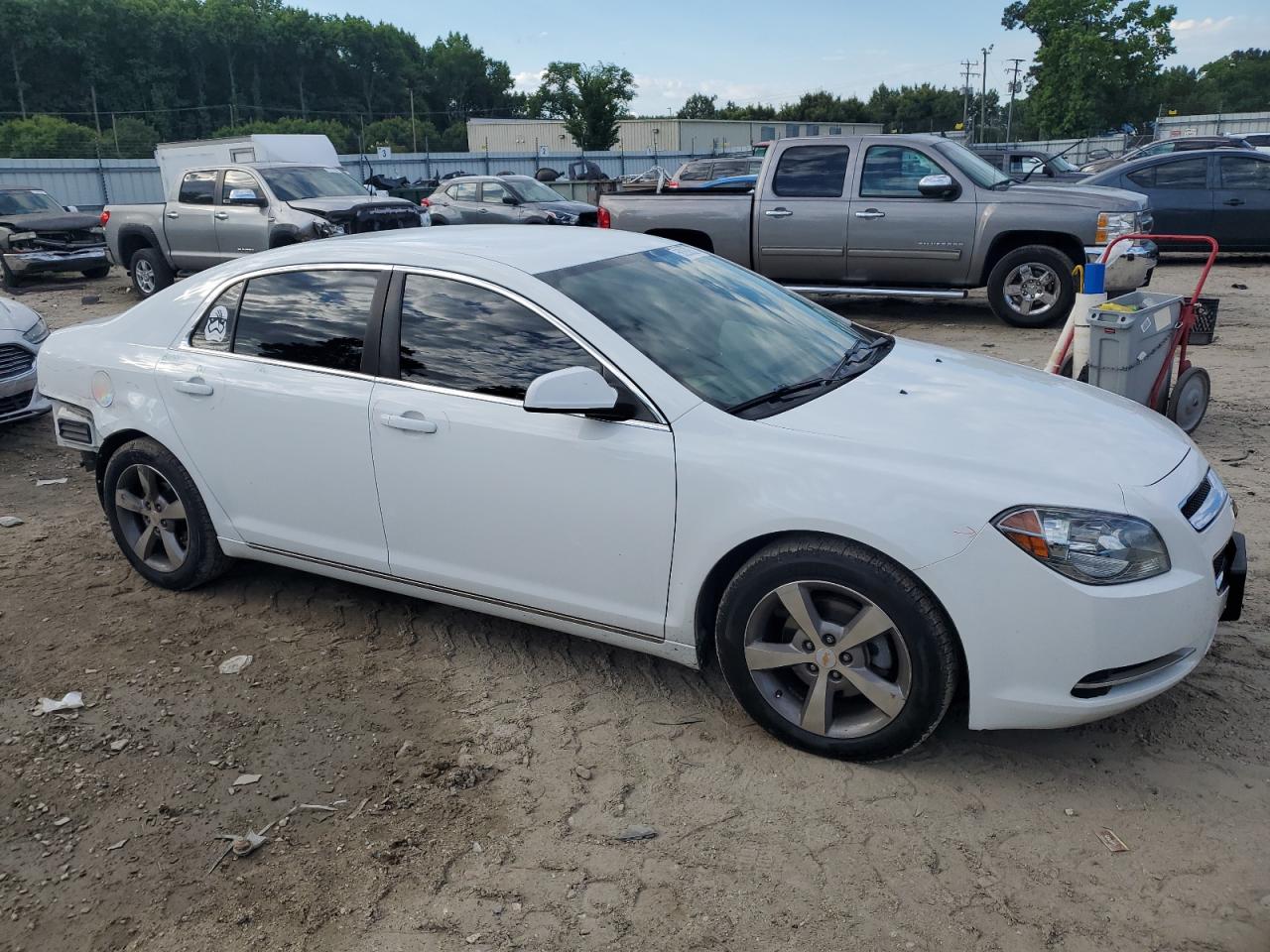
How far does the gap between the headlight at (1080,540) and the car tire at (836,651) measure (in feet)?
1.06

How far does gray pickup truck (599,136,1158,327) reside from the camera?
10.5m

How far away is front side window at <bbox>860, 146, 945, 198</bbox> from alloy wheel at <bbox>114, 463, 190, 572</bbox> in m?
8.45

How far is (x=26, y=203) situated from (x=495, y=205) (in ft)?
26.9

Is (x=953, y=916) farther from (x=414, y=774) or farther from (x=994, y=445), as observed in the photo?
(x=414, y=774)

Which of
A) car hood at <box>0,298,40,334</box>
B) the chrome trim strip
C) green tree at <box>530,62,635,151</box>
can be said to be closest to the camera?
the chrome trim strip

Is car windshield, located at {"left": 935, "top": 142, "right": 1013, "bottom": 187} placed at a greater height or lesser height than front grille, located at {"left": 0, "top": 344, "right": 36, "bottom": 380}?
greater

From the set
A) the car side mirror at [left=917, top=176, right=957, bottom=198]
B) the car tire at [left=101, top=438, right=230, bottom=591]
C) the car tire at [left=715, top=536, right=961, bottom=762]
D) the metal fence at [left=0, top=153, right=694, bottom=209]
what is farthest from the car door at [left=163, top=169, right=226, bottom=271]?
the car tire at [left=715, top=536, right=961, bottom=762]

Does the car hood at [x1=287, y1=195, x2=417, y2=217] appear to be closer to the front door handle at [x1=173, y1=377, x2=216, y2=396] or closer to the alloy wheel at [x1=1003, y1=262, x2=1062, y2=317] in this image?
the alloy wheel at [x1=1003, y1=262, x2=1062, y2=317]

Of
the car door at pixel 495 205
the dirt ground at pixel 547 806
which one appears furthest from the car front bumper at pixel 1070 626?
the car door at pixel 495 205

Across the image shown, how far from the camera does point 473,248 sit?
13.4 feet

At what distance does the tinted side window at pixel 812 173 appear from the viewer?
444 inches

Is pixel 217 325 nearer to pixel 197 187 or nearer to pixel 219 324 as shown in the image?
pixel 219 324

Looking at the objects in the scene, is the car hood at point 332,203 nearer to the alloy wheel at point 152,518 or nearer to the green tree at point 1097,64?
the alloy wheel at point 152,518

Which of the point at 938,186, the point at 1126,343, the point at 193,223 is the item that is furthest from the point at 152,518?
the point at 193,223
